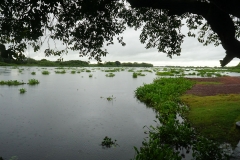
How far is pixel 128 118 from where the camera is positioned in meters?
15.6

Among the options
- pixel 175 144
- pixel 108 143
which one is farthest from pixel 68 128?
pixel 175 144

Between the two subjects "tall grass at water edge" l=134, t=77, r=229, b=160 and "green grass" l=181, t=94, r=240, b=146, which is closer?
"tall grass at water edge" l=134, t=77, r=229, b=160

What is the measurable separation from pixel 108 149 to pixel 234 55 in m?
6.80

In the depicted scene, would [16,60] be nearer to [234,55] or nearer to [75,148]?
[75,148]

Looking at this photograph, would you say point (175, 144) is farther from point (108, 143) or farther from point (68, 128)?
point (68, 128)

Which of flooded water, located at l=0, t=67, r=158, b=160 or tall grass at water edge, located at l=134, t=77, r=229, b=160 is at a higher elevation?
tall grass at water edge, located at l=134, t=77, r=229, b=160

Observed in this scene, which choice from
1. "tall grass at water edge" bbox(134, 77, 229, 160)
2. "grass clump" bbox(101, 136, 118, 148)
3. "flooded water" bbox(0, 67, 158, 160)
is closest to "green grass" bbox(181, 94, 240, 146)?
"tall grass at water edge" bbox(134, 77, 229, 160)

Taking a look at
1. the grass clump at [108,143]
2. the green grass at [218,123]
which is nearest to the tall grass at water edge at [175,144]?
the green grass at [218,123]

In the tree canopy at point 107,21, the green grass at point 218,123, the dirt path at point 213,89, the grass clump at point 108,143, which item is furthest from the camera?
the dirt path at point 213,89

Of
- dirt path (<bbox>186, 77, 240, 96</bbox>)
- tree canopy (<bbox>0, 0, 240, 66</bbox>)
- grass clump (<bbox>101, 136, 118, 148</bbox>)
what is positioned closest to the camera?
tree canopy (<bbox>0, 0, 240, 66</bbox>)

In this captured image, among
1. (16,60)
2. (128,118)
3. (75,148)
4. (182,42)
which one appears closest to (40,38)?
(16,60)

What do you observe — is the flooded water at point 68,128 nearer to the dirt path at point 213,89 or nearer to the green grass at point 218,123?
the green grass at point 218,123

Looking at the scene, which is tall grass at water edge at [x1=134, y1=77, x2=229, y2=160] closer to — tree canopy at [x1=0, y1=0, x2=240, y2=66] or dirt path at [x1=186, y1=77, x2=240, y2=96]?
tree canopy at [x1=0, y1=0, x2=240, y2=66]

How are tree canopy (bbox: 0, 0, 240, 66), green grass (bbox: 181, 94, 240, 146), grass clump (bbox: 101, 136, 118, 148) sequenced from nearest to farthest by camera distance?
1. tree canopy (bbox: 0, 0, 240, 66)
2. green grass (bbox: 181, 94, 240, 146)
3. grass clump (bbox: 101, 136, 118, 148)
